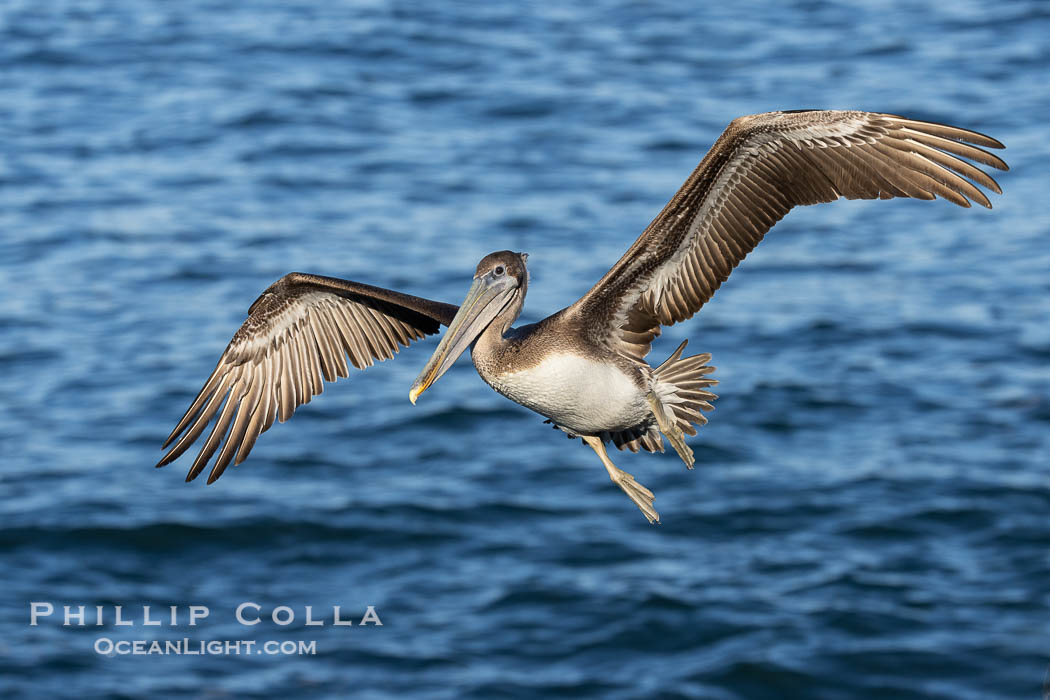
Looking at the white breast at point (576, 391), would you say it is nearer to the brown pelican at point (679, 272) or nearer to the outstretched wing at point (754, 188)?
the brown pelican at point (679, 272)

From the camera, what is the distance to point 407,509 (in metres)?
23.6

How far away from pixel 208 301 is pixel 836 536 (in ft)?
40.2

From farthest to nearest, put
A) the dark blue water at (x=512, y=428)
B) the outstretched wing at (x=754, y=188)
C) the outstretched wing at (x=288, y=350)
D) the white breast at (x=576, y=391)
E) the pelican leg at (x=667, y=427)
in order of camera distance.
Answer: the dark blue water at (x=512, y=428), the outstretched wing at (x=288, y=350), the pelican leg at (x=667, y=427), the white breast at (x=576, y=391), the outstretched wing at (x=754, y=188)

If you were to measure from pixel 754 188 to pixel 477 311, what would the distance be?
1.92m

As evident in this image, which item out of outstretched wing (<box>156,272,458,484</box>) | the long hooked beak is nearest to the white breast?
the long hooked beak

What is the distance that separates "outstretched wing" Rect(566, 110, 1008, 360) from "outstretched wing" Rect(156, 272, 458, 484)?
1.98 metres

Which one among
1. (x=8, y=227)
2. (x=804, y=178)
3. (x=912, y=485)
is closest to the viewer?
(x=804, y=178)

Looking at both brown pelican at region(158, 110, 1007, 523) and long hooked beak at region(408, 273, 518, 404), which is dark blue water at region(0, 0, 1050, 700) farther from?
long hooked beak at region(408, 273, 518, 404)

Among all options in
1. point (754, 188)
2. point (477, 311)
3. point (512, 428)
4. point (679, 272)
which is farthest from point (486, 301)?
point (512, 428)

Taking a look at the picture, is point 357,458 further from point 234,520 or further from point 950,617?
point 950,617

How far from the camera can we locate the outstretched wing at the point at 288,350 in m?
10.7

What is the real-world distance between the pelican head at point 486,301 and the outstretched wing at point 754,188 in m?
0.40

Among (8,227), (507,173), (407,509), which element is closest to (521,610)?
(407,509)

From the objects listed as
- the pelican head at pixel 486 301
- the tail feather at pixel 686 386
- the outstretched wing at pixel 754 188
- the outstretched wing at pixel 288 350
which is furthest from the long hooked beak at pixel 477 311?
the outstretched wing at pixel 288 350
